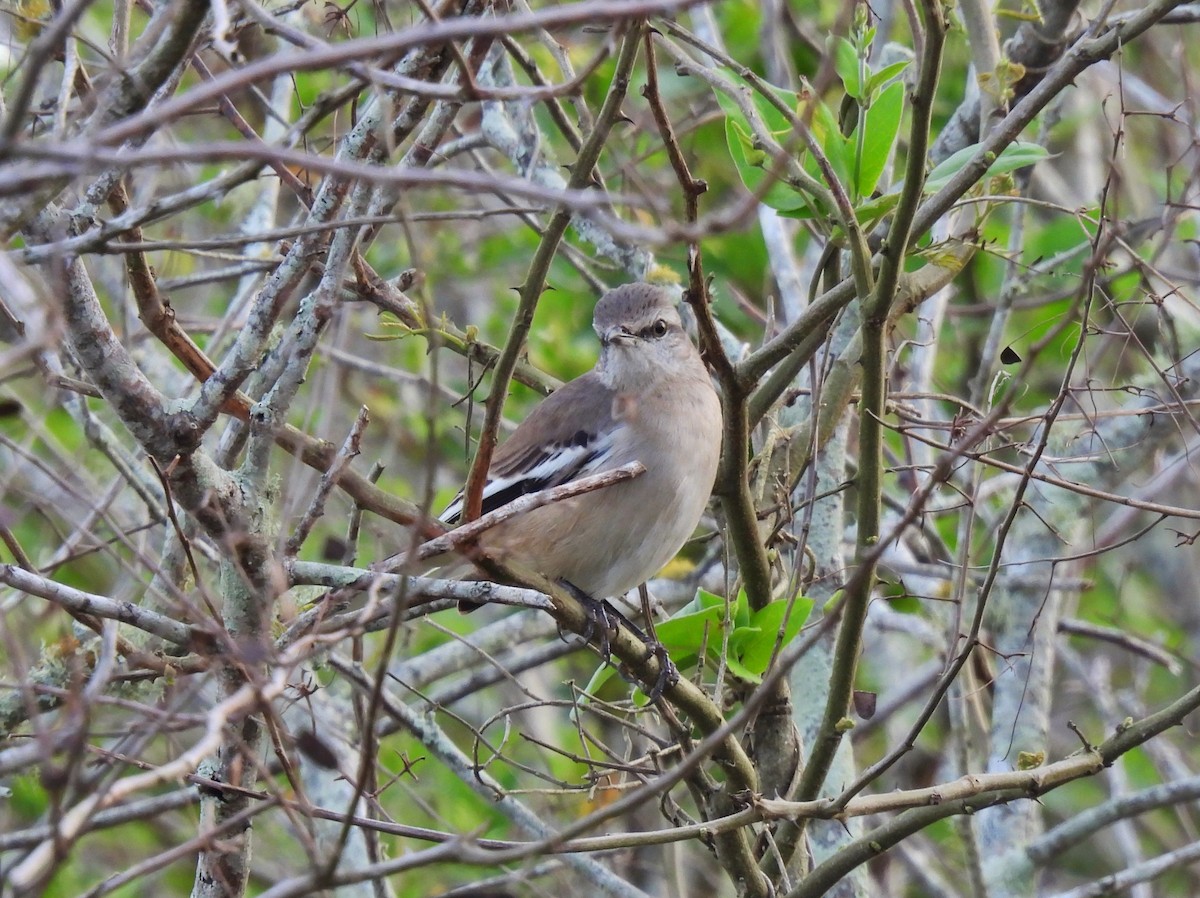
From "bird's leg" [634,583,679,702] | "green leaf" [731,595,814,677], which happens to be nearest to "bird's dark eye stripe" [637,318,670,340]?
"bird's leg" [634,583,679,702]

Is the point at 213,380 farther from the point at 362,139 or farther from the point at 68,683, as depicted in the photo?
the point at 68,683

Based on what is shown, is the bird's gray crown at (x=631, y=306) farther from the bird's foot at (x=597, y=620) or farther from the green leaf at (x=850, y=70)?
the green leaf at (x=850, y=70)

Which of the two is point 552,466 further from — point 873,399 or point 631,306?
point 873,399

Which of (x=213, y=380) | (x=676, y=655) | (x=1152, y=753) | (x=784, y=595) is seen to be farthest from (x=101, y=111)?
(x=1152, y=753)

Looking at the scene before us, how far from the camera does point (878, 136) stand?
3873mm

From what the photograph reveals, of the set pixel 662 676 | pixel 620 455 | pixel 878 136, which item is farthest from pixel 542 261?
pixel 620 455

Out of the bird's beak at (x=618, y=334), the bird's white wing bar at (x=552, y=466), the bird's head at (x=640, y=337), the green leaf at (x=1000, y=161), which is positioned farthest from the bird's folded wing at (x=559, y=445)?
the green leaf at (x=1000, y=161)

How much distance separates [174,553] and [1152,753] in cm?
491

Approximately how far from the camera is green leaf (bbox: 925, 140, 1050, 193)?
380 centimetres

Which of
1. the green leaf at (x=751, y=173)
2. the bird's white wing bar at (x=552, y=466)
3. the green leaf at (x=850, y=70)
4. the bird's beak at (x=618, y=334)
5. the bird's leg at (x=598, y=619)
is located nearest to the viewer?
the green leaf at (x=751, y=173)

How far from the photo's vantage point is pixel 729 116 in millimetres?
3805

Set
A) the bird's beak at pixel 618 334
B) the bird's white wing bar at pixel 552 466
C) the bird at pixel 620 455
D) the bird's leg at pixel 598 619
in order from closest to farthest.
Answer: the bird's leg at pixel 598 619 < the bird at pixel 620 455 < the bird's white wing bar at pixel 552 466 < the bird's beak at pixel 618 334

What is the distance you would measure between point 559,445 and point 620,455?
1.05 ft

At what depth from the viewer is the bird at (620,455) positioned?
16.1 ft
